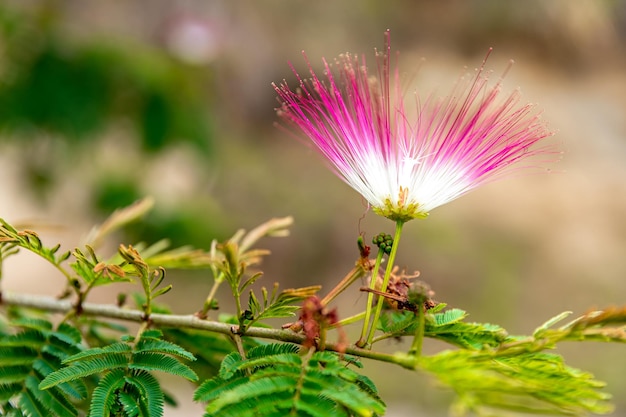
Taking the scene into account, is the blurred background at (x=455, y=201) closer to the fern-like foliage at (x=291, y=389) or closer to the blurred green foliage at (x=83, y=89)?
the blurred green foliage at (x=83, y=89)

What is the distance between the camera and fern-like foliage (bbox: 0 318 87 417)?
2.19 ft

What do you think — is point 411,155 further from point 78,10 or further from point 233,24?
point 233,24

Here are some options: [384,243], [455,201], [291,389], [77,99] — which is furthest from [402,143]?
[455,201]

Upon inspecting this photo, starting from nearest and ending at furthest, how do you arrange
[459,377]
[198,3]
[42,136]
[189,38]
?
[459,377], [42,136], [189,38], [198,3]

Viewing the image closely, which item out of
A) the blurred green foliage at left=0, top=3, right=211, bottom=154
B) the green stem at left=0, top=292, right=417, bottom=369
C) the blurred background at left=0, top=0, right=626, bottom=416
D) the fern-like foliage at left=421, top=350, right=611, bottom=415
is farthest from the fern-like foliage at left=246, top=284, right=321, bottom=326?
the blurred background at left=0, top=0, right=626, bottom=416

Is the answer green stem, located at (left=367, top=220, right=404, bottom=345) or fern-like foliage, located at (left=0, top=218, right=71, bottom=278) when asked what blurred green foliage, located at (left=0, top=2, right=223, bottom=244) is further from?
green stem, located at (left=367, top=220, right=404, bottom=345)

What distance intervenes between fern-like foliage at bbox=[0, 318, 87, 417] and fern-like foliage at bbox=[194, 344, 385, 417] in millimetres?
179

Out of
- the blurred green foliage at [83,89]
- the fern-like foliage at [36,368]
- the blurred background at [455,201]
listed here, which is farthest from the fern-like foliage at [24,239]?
the blurred background at [455,201]

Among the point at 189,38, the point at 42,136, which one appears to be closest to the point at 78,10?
the point at 189,38

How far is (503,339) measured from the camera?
2.06 feet

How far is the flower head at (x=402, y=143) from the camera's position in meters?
0.66

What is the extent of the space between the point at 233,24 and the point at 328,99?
563cm

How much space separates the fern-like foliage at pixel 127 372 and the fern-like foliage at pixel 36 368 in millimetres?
17

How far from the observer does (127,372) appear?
25.3 inches
